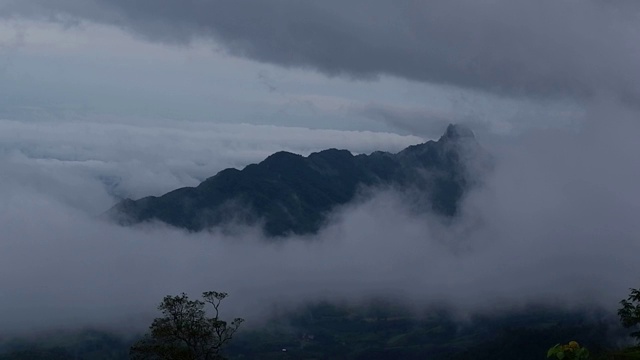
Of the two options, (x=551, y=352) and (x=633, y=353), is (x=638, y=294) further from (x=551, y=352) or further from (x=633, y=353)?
(x=551, y=352)

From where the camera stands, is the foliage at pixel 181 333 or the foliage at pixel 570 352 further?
the foliage at pixel 181 333

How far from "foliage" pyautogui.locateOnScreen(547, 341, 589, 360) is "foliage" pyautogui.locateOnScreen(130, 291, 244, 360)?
2505 inches

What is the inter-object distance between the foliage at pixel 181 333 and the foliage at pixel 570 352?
63.6 metres

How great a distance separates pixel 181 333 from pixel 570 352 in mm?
65929

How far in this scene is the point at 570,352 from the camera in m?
39.1

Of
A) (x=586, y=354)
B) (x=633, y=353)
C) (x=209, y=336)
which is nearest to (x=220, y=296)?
(x=209, y=336)

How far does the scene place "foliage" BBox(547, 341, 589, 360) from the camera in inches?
1462

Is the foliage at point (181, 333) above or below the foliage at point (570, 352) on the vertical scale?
above

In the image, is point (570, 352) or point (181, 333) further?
point (181, 333)

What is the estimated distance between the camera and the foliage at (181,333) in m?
98.1

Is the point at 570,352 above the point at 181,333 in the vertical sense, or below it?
below

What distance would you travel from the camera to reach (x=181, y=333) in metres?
98.7

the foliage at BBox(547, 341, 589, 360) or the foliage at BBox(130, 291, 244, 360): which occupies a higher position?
the foliage at BBox(130, 291, 244, 360)

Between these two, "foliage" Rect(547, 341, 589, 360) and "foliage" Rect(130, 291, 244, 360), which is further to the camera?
"foliage" Rect(130, 291, 244, 360)
